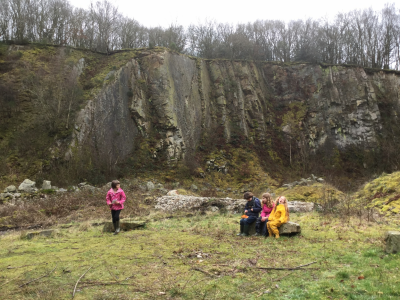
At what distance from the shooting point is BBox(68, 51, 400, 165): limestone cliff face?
25.2m

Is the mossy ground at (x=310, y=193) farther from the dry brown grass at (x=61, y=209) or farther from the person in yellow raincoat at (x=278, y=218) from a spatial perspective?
the person in yellow raincoat at (x=278, y=218)

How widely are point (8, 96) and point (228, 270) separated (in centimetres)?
2338

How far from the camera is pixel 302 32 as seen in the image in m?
42.0

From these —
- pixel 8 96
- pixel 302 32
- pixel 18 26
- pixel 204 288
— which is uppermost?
pixel 302 32

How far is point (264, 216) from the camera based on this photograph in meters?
8.65

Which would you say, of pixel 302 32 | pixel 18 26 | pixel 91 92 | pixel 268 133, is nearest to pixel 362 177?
pixel 268 133

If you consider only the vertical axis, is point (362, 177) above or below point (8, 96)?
below

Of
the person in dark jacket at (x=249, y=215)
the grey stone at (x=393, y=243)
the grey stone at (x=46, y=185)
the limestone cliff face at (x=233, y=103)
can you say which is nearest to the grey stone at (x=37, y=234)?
the person in dark jacket at (x=249, y=215)

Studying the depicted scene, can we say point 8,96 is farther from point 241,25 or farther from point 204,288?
point 241,25

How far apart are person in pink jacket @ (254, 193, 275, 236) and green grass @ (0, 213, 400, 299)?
0.59 m

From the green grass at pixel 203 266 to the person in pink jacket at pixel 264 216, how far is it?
59 cm

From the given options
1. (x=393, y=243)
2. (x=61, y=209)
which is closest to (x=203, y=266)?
(x=393, y=243)

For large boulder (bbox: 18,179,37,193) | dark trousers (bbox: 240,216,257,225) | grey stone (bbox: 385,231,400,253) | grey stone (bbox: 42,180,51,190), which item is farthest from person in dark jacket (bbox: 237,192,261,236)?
grey stone (bbox: 42,180,51,190)

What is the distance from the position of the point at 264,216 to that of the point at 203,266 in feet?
12.7
